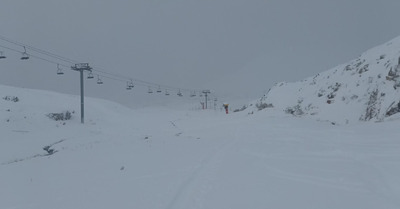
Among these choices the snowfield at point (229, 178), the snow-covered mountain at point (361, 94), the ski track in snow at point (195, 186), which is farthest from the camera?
the snow-covered mountain at point (361, 94)

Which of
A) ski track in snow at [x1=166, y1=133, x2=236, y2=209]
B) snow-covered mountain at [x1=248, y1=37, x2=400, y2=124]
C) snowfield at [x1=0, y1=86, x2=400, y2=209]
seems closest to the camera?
ski track in snow at [x1=166, y1=133, x2=236, y2=209]

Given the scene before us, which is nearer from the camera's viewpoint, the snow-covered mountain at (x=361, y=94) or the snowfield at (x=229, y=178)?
the snowfield at (x=229, y=178)

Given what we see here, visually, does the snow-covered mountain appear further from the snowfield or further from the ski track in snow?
the ski track in snow

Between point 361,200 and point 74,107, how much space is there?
4464 cm

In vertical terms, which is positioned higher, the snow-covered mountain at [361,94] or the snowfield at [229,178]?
the snow-covered mountain at [361,94]

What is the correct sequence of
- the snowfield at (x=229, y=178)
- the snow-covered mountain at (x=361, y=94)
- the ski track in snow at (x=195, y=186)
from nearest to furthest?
the ski track in snow at (x=195, y=186) → the snowfield at (x=229, y=178) → the snow-covered mountain at (x=361, y=94)

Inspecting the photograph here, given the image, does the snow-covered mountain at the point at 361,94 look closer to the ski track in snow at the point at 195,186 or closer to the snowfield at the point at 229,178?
the snowfield at the point at 229,178

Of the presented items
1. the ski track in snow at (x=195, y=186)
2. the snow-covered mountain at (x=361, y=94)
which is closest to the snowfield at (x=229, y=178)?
the ski track in snow at (x=195, y=186)

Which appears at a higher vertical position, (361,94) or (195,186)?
(361,94)

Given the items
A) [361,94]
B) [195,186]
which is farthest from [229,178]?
[361,94]

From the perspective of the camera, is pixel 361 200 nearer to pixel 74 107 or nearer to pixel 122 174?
pixel 122 174

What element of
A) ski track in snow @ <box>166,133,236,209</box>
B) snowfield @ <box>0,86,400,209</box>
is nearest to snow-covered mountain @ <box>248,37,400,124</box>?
snowfield @ <box>0,86,400,209</box>

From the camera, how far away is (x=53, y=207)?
7.43 m

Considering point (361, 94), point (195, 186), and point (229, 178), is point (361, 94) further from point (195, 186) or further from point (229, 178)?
point (195, 186)
